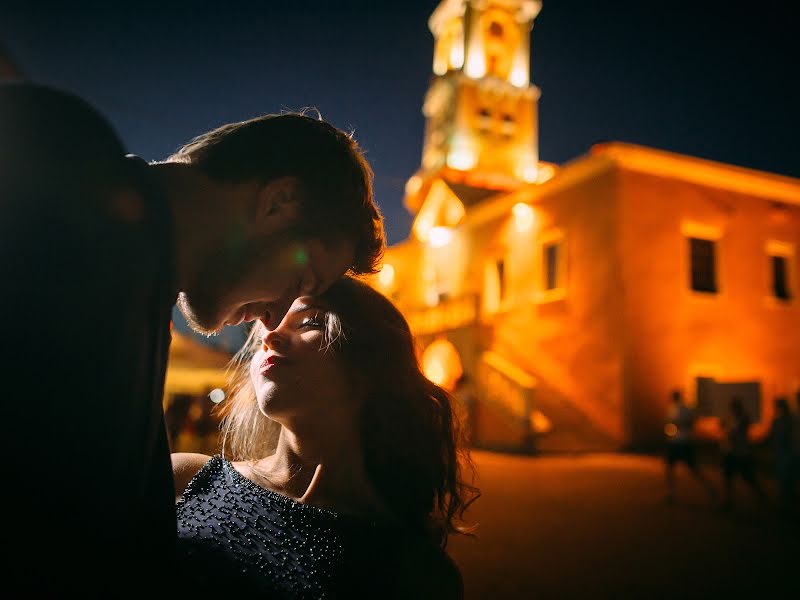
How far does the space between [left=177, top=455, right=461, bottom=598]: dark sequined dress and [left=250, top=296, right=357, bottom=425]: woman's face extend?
298mm

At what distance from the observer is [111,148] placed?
892mm

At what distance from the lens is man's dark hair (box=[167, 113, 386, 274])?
4.32 ft

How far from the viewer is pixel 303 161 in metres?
1.40

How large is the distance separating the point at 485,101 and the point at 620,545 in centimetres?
2940

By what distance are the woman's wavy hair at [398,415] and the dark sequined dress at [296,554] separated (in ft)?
0.81

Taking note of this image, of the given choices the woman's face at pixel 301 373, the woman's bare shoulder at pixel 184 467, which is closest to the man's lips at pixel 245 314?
the woman's face at pixel 301 373

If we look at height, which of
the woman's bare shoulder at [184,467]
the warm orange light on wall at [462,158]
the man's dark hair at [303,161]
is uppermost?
the warm orange light on wall at [462,158]

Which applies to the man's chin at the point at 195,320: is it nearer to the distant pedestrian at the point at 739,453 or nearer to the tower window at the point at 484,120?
the distant pedestrian at the point at 739,453

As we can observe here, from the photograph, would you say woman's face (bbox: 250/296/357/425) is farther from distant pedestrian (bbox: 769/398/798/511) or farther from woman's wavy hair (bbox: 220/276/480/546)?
distant pedestrian (bbox: 769/398/798/511)

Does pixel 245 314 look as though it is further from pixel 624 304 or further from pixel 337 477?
pixel 624 304

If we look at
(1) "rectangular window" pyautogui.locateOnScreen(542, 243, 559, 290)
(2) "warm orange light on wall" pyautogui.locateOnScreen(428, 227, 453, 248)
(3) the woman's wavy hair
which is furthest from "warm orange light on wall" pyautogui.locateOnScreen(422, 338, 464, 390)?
(3) the woman's wavy hair

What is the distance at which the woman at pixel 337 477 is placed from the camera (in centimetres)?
157

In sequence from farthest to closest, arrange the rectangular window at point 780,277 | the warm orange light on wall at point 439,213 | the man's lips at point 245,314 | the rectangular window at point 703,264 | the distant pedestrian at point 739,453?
the warm orange light on wall at point 439,213, the rectangular window at point 780,277, the rectangular window at point 703,264, the distant pedestrian at point 739,453, the man's lips at point 245,314

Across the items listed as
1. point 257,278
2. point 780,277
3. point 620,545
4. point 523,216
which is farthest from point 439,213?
point 257,278
